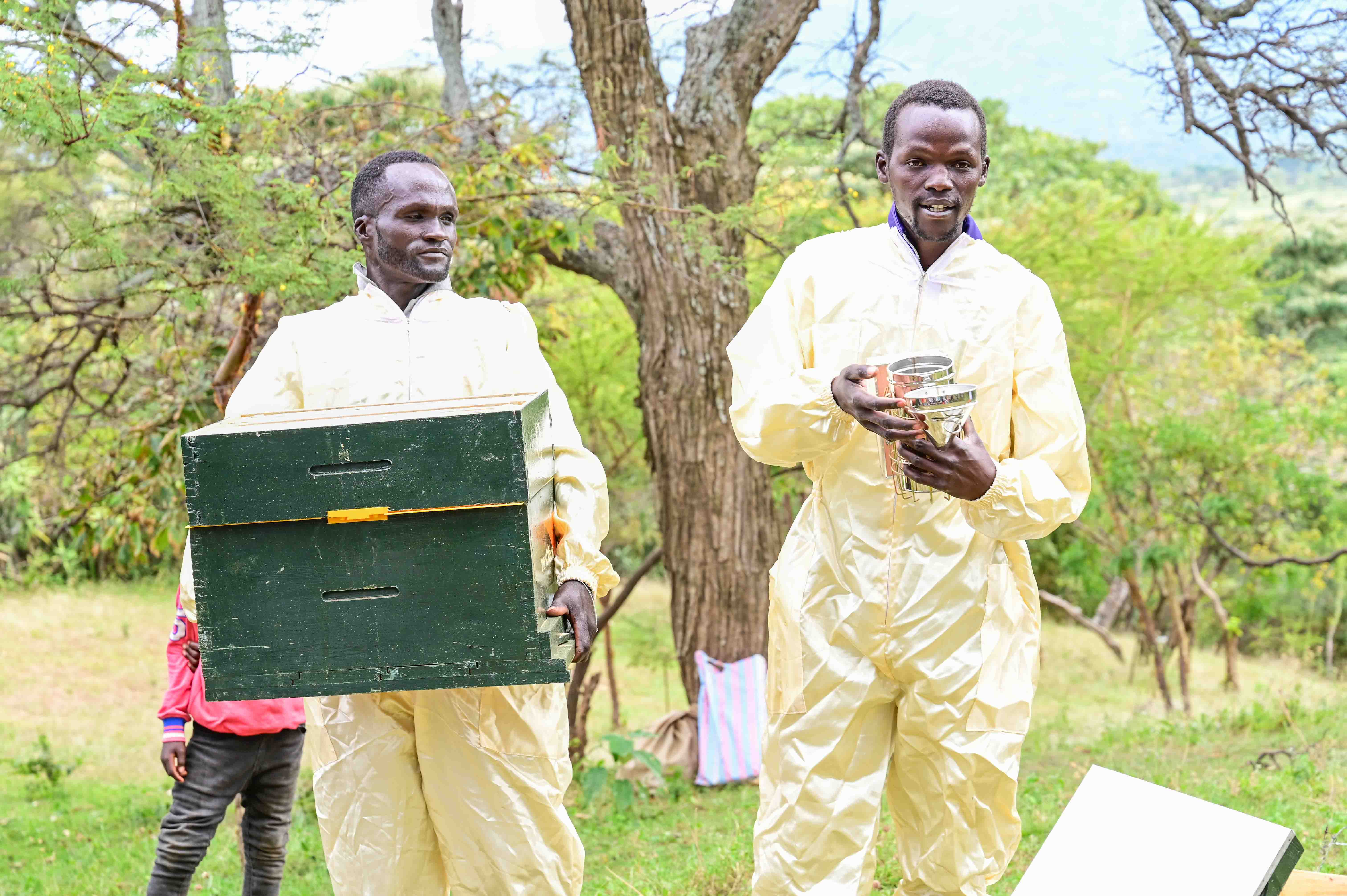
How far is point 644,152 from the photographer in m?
5.76

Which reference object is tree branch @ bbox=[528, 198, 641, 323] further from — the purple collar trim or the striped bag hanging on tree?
the purple collar trim

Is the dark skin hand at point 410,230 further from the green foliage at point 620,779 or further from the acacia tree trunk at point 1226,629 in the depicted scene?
the acacia tree trunk at point 1226,629

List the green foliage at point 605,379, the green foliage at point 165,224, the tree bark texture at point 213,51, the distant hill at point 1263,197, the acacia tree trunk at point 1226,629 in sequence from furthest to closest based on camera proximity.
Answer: the acacia tree trunk at point 1226,629, the green foliage at point 605,379, the distant hill at point 1263,197, the tree bark texture at point 213,51, the green foliage at point 165,224

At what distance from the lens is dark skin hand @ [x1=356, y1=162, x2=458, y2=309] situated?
9.37ft

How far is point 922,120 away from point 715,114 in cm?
371

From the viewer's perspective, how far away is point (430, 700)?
2.74m

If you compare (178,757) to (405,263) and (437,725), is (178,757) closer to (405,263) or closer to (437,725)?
(437,725)

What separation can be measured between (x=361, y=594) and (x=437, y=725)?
1.46 ft

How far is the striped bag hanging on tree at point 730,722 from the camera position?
19.5 feet

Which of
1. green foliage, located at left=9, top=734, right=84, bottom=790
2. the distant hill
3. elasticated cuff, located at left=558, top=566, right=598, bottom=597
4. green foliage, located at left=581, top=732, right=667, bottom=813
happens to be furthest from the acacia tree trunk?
elasticated cuff, located at left=558, top=566, right=598, bottom=597

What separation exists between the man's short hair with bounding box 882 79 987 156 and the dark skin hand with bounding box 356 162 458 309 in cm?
99

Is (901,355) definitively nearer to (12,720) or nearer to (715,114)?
(715,114)

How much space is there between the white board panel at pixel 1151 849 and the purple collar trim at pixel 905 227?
1202mm

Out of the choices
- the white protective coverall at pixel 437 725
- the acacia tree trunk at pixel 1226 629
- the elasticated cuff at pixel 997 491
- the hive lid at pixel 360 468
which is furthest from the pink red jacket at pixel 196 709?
the acacia tree trunk at pixel 1226 629
